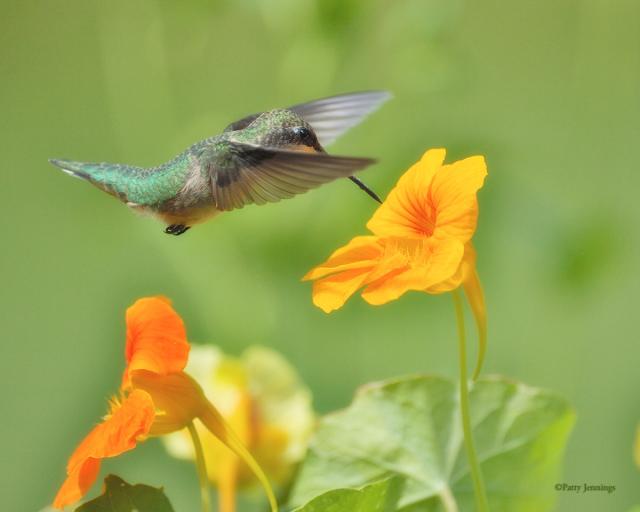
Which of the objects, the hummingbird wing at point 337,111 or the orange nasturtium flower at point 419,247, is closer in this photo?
the orange nasturtium flower at point 419,247

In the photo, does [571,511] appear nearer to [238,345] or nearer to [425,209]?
[238,345]

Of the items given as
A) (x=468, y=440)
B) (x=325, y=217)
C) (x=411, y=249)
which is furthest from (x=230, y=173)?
(x=325, y=217)

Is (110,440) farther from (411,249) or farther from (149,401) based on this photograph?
(411,249)

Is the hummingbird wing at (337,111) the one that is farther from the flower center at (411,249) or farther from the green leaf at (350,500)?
the green leaf at (350,500)

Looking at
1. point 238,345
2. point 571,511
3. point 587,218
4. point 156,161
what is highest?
point 156,161

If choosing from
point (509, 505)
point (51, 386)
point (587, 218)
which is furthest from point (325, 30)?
point (51, 386)

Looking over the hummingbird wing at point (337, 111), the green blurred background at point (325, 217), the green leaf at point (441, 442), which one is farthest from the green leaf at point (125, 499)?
the green blurred background at point (325, 217)
